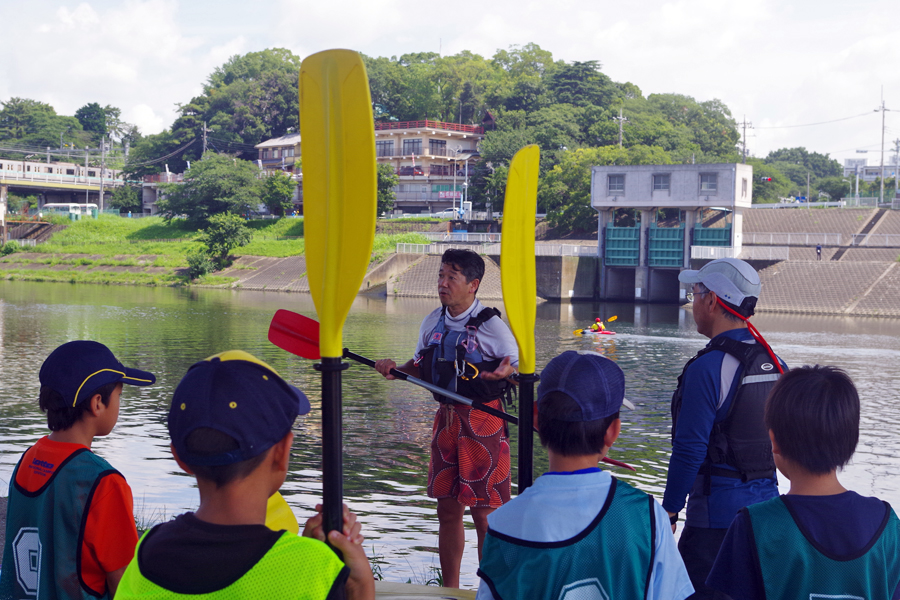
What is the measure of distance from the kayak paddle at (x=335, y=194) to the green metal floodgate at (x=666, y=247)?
4119 centimetres

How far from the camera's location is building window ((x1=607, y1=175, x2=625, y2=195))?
43.7m

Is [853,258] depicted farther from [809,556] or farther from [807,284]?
[809,556]

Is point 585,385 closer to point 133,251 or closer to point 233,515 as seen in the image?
point 233,515

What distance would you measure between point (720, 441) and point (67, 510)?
226 cm

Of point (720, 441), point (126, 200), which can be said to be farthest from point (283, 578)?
point (126, 200)

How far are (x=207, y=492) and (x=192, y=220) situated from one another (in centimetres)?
6352

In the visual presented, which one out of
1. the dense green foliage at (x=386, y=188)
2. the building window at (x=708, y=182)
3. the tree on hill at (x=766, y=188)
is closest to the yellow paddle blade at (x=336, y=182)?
the building window at (x=708, y=182)

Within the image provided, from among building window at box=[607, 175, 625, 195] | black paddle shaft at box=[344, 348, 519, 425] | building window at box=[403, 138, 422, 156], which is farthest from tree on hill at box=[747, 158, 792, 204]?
black paddle shaft at box=[344, 348, 519, 425]

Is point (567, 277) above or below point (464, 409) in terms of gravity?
below

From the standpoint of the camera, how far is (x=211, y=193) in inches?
2405

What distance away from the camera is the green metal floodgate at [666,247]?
41562 mm

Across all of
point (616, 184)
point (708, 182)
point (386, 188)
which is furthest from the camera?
point (386, 188)

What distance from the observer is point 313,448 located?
9.64 metres

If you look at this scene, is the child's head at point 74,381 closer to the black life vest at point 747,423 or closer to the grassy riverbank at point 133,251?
the black life vest at point 747,423
